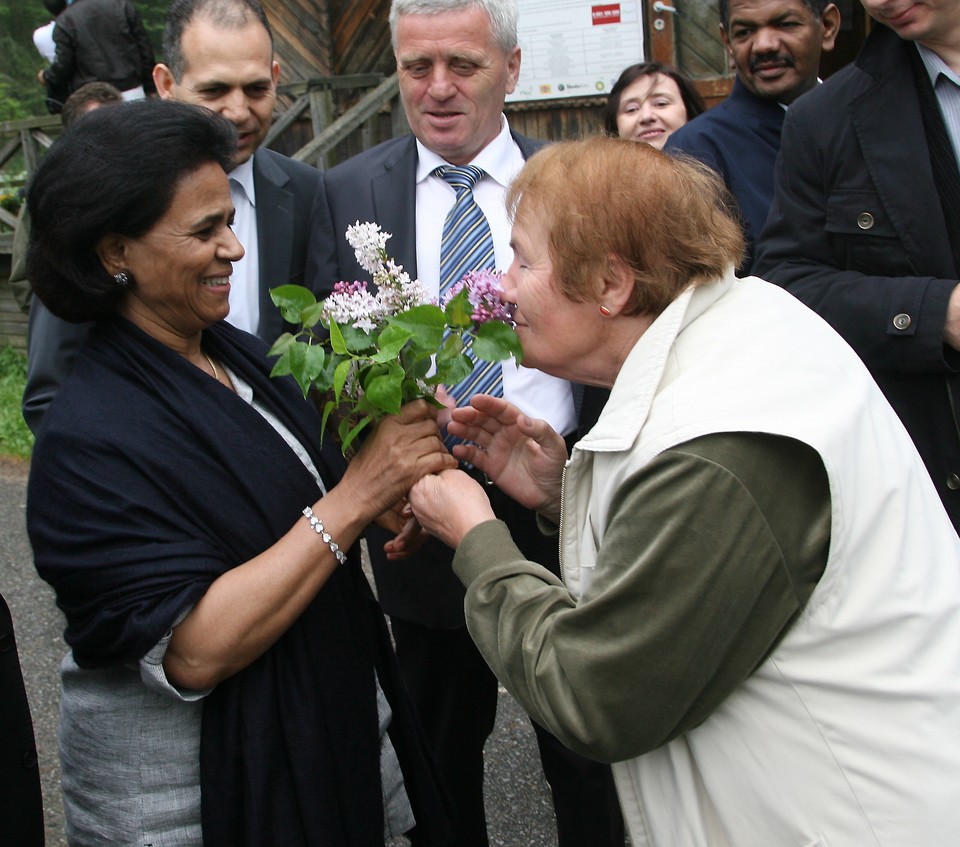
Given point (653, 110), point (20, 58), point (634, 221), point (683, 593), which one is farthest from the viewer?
point (20, 58)

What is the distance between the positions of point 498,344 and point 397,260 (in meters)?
1.05

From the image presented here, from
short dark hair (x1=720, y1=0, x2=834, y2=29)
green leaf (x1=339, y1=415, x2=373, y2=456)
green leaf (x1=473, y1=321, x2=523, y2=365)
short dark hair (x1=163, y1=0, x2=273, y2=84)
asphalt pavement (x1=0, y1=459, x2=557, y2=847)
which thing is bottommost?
asphalt pavement (x1=0, y1=459, x2=557, y2=847)

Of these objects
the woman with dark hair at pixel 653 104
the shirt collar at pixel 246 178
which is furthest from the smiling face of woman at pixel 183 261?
the woman with dark hair at pixel 653 104

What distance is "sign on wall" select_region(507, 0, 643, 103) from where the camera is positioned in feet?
20.9

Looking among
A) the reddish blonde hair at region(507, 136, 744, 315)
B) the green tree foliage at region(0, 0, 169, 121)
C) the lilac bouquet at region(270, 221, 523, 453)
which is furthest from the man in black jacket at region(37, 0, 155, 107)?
the green tree foliage at region(0, 0, 169, 121)

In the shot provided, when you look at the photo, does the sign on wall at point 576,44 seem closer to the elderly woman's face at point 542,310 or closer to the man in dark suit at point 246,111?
the man in dark suit at point 246,111

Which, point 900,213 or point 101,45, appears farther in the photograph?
point 101,45

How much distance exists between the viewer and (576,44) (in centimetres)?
655

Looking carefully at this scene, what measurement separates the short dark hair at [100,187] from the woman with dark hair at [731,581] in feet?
2.54

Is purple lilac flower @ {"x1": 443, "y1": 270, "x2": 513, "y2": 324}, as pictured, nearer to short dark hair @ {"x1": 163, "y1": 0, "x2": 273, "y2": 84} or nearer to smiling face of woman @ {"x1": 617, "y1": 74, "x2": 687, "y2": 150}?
short dark hair @ {"x1": 163, "y1": 0, "x2": 273, "y2": 84}

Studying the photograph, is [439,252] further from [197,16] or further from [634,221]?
[634,221]

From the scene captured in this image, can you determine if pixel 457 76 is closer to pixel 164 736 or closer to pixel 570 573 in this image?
pixel 570 573

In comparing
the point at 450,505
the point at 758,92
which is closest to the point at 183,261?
the point at 450,505

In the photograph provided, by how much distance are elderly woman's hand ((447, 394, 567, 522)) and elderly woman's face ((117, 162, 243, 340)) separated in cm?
59
